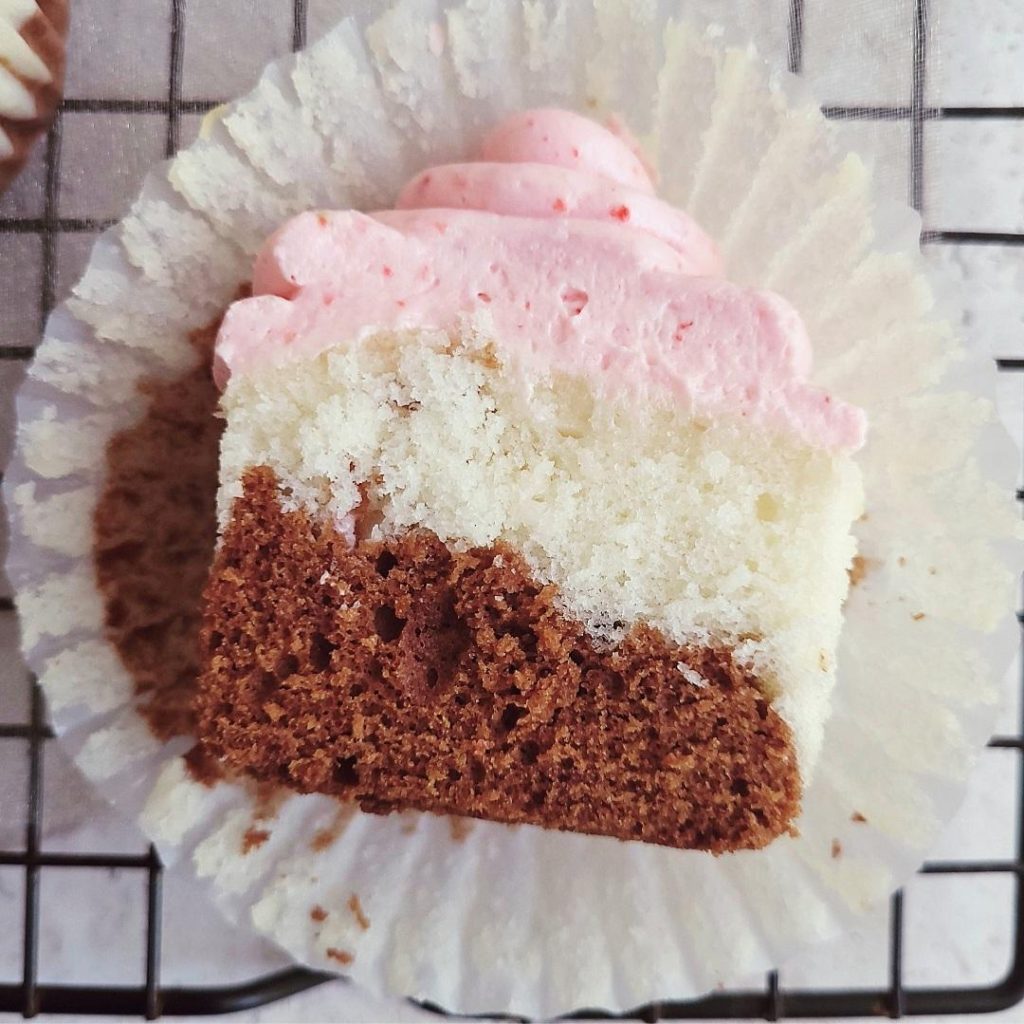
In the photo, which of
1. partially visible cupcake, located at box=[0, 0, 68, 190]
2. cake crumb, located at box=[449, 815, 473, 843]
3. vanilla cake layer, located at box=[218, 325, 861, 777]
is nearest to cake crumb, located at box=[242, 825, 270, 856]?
cake crumb, located at box=[449, 815, 473, 843]

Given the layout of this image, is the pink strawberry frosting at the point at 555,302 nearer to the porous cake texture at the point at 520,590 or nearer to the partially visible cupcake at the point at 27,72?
the porous cake texture at the point at 520,590

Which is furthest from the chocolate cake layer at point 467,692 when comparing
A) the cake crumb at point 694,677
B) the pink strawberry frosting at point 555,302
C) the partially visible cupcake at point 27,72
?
the partially visible cupcake at point 27,72

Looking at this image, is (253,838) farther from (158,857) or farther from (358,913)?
(158,857)

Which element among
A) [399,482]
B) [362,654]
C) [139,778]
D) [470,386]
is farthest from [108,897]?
[470,386]

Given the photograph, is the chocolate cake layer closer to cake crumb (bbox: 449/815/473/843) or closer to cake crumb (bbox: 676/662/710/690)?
cake crumb (bbox: 676/662/710/690)

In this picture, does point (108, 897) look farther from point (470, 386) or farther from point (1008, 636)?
point (1008, 636)

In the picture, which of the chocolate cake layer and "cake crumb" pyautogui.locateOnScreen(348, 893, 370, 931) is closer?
the chocolate cake layer
